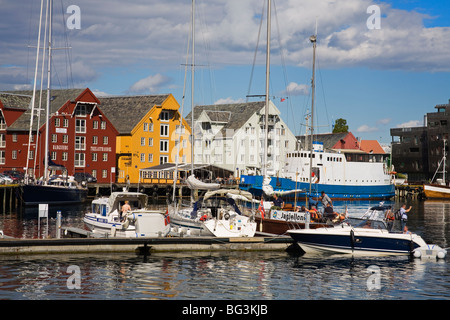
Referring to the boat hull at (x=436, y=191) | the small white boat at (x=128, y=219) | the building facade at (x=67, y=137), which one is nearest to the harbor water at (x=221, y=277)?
the small white boat at (x=128, y=219)

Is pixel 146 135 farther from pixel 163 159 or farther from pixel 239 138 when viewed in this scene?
pixel 239 138

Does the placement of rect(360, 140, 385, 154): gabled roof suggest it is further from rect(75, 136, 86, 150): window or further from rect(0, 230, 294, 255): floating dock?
rect(0, 230, 294, 255): floating dock

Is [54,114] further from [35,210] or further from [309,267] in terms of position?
[309,267]

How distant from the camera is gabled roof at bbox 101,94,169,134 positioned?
9901 centimetres

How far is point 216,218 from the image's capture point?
113 feet

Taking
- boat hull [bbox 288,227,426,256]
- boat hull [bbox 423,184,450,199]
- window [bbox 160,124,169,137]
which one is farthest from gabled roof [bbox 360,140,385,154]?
boat hull [bbox 288,227,426,256]

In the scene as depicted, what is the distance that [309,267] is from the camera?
28.7 metres

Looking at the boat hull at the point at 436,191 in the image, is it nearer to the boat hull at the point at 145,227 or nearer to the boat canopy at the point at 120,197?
the boat canopy at the point at 120,197

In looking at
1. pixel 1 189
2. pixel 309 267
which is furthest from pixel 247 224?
pixel 1 189

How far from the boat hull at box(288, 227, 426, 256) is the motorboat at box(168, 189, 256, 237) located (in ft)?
11.5

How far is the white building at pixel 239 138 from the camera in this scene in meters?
105

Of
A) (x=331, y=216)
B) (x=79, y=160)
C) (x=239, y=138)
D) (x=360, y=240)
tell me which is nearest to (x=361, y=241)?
(x=360, y=240)

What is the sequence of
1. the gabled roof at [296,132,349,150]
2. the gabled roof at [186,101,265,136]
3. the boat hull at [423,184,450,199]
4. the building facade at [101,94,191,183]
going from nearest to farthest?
the building facade at [101,94,191,183] < the boat hull at [423,184,450,199] < the gabled roof at [186,101,265,136] < the gabled roof at [296,132,349,150]

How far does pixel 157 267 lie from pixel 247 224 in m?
7.62
